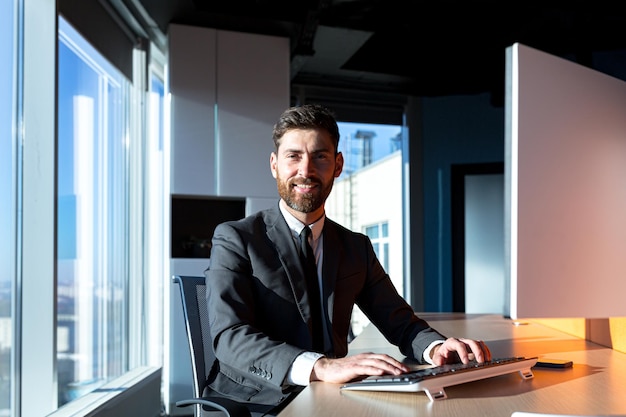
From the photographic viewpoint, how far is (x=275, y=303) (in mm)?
1792

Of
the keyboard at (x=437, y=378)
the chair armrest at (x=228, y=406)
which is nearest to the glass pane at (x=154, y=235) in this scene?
the chair armrest at (x=228, y=406)

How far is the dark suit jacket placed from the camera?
161 cm

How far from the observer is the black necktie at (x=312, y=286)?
1.84 m

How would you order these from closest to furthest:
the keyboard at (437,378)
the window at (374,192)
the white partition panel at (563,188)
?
the white partition panel at (563,188)
the keyboard at (437,378)
the window at (374,192)

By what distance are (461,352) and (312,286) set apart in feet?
1.57

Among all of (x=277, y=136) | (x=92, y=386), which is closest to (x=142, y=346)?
(x=92, y=386)

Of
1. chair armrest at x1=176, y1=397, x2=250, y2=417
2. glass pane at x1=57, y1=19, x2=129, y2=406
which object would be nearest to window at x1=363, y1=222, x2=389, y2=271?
glass pane at x1=57, y1=19, x2=129, y2=406

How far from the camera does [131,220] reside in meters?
4.96

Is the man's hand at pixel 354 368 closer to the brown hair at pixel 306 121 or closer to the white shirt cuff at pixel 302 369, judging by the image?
the white shirt cuff at pixel 302 369

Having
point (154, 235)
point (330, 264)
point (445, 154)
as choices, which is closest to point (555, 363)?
point (330, 264)

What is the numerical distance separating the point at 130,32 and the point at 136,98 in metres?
0.49

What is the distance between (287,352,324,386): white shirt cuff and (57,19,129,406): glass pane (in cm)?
234

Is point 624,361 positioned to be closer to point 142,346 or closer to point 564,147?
point 564,147

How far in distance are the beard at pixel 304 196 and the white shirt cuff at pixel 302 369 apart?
534 millimetres
